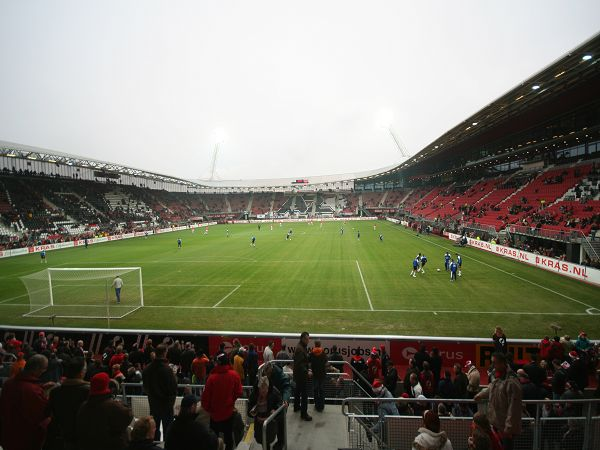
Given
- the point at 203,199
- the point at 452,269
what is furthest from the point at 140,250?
the point at 203,199

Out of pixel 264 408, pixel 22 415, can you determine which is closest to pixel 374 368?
pixel 264 408

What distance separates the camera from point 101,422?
3867mm

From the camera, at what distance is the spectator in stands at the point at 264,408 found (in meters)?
5.05

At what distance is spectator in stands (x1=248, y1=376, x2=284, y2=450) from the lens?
5.05 meters

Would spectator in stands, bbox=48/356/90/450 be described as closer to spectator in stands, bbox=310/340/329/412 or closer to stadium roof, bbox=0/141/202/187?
spectator in stands, bbox=310/340/329/412

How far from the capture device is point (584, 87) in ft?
91.8

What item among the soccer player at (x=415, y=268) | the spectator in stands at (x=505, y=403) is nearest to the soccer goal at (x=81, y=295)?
the spectator in stands at (x=505, y=403)

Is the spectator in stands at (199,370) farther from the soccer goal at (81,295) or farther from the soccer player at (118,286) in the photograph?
the soccer player at (118,286)

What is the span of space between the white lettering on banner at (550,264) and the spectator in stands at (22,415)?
26.8m

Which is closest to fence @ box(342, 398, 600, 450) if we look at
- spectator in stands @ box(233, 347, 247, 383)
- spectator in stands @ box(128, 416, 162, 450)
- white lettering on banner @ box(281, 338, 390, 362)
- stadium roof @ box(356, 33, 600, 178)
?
spectator in stands @ box(128, 416, 162, 450)

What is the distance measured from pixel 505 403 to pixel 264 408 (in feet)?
11.0

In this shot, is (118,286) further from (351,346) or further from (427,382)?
(427,382)

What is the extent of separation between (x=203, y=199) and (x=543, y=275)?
351 ft

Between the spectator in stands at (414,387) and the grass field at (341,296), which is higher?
the spectator in stands at (414,387)
